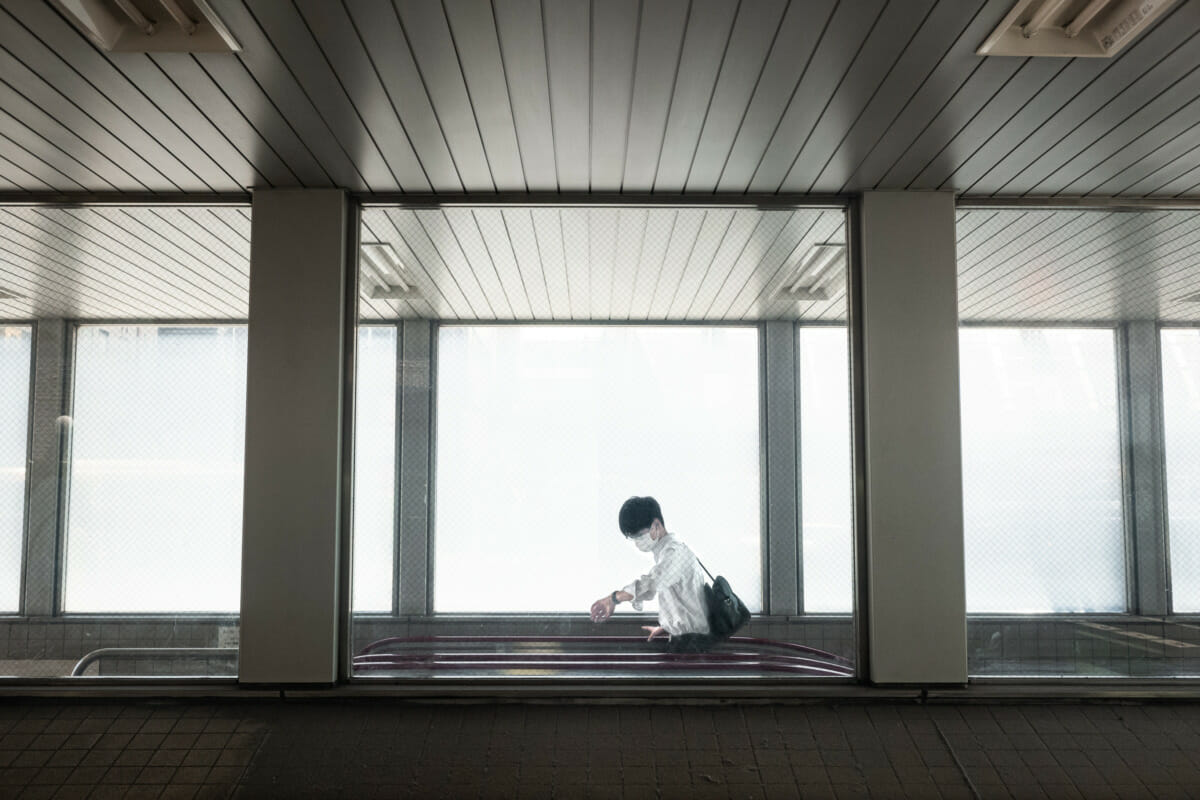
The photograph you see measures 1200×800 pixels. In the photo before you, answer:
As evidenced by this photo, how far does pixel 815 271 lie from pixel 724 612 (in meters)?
1.78

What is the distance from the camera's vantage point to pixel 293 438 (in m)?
4.33

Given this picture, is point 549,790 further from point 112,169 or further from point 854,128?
point 112,169

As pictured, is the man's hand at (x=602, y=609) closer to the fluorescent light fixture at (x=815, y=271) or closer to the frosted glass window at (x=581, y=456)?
the frosted glass window at (x=581, y=456)

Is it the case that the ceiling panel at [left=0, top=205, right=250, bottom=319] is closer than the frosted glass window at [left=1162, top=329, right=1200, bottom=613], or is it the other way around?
the frosted glass window at [left=1162, top=329, right=1200, bottom=613]

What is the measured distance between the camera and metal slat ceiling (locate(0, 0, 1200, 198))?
288 centimetres

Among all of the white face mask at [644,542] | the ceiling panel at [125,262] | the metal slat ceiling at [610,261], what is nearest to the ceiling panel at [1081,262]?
the metal slat ceiling at [610,261]

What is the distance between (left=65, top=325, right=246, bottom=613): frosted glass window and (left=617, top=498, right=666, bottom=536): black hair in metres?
1.88

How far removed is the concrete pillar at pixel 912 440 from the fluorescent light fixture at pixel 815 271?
0.60ft

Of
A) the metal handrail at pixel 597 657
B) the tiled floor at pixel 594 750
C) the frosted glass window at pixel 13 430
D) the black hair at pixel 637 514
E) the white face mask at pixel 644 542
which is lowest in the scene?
the tiled floor at pixel 594 750

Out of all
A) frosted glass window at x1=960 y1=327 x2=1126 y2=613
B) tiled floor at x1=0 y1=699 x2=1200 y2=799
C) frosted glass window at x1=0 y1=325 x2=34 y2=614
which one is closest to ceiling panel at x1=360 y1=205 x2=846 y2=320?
frosted glass window at x1=960 y1=327 x2=1126 y2=613

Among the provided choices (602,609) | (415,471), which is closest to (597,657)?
(602,609)

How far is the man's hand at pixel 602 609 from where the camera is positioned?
4316 millimetres

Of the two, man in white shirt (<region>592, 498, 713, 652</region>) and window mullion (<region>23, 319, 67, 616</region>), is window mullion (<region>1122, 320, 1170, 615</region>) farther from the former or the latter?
window mullion (<region>23, 319, 67, 616</region>)

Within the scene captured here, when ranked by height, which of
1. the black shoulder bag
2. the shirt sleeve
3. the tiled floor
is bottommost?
the tiled floor
